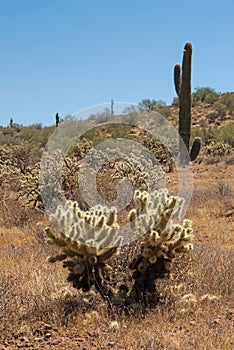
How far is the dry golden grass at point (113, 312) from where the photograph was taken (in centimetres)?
376

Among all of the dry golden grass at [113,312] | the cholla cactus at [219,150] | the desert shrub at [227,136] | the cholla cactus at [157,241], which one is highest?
the desert shrub at [227,136]

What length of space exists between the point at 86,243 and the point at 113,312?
2.26ft

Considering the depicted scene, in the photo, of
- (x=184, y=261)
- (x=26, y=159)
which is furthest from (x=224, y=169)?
(x=184, y=261)

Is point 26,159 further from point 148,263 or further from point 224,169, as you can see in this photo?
point 148,263

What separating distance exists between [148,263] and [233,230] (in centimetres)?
513

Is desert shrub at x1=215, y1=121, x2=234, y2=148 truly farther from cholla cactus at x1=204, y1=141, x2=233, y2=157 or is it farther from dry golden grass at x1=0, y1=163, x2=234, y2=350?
dry golden grass at x1=0, y1=163, x2=234, y2=350

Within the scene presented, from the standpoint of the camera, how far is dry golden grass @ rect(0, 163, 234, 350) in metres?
3.76

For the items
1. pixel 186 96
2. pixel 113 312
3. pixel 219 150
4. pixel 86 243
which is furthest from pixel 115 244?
pixel 219 150

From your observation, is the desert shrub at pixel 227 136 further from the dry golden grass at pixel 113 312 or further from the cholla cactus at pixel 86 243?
the cholla cactus at pixel 86 243

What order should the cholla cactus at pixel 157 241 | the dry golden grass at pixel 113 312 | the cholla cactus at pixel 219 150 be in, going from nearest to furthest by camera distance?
1. the dry golden grass at pixel 113 312
2. the cholla cactus at pixel 157 241
3. the cholla cactus at pixel 219 150

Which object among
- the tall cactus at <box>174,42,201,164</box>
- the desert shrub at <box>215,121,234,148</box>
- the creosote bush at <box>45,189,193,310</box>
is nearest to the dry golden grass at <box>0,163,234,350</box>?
the creosote bush at <box>45,189,193,310</box>

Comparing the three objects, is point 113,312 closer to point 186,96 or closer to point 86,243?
point 86,243

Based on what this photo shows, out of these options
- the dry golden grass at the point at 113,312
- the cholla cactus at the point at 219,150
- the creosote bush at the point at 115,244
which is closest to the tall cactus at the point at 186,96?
the cholla cactus at the point at 219,150

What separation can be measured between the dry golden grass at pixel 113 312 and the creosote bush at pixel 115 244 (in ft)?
0.71
